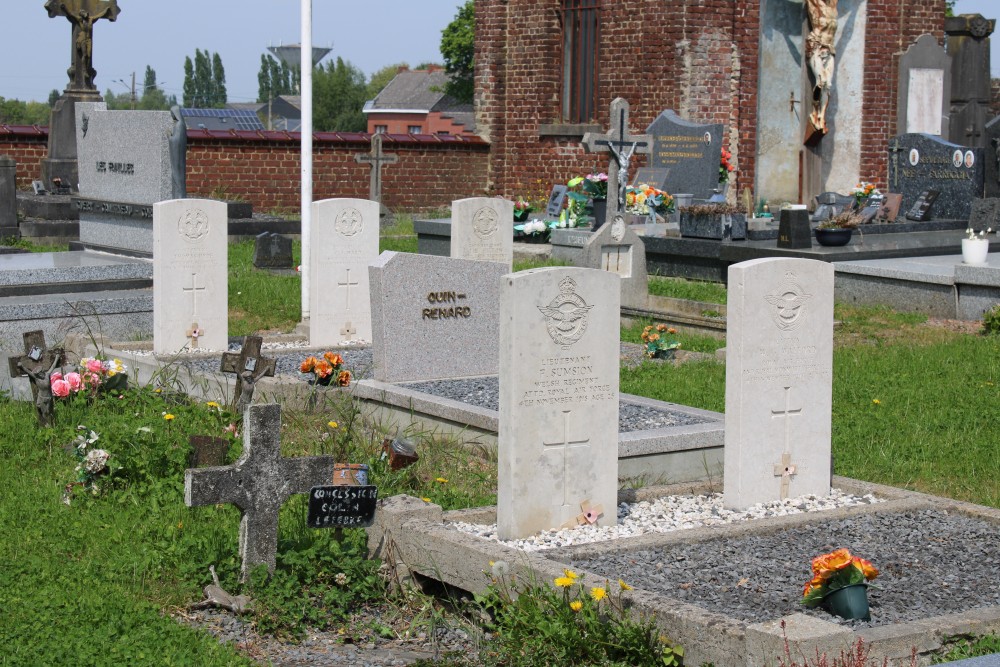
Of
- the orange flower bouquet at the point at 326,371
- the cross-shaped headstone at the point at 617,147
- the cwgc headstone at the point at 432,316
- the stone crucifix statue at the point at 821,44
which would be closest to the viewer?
the orange flower bouquet at the point at 326,371

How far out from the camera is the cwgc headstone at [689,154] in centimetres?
1964

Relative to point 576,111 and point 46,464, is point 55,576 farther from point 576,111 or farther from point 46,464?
point 576,111

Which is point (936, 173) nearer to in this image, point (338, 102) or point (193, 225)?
point (193, 225)

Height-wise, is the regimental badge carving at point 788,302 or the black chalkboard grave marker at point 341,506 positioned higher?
the regimental badge carving at point 788,302

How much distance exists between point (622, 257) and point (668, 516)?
24.8ft

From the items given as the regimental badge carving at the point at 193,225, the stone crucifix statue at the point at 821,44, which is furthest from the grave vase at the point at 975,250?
the stone crucifix statue at the point at 821,44

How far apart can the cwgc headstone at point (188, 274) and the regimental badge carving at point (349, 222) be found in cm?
94

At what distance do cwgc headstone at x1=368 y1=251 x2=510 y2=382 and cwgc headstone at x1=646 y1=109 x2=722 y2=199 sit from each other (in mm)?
10583

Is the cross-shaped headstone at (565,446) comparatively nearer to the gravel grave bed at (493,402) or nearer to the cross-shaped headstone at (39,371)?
the gravel grave bed at (493,402)

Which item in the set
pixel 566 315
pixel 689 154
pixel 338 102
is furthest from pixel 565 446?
pixel 338 102

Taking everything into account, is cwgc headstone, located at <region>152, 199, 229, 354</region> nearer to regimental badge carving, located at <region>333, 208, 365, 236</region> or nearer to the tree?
regimental badge carving, located at <region>333, 208, 365, 236</region>

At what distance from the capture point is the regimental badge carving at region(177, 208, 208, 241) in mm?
10219

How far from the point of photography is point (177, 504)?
21.8 feet

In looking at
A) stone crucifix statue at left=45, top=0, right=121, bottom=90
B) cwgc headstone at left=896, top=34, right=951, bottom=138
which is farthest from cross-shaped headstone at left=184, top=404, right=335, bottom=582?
cwgc headstone at left=896, top=34, right=951, bottom=138
